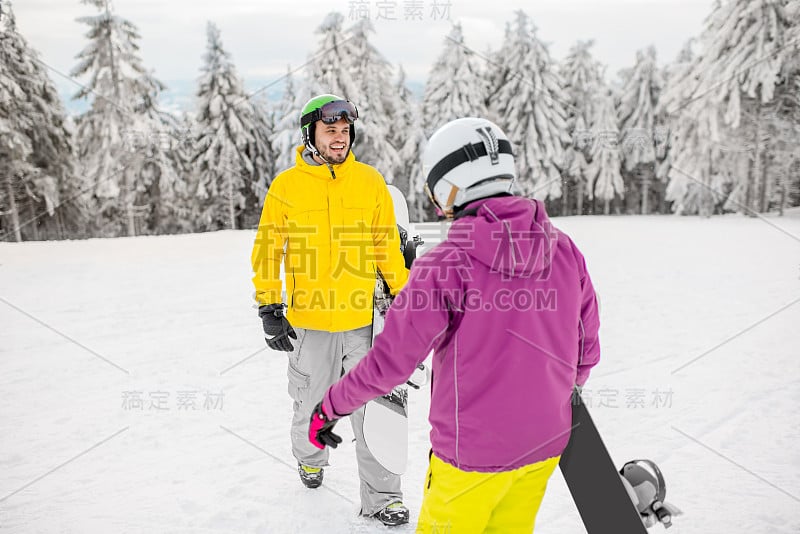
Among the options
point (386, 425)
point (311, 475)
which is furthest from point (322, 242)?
point (311, 475)

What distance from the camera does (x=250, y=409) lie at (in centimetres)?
511

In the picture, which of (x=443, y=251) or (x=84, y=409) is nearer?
(x=443, y=251)

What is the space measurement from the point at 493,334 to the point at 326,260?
182cm

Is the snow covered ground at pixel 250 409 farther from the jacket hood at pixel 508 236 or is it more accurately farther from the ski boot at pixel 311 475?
the jacket hood at pixel 508 236

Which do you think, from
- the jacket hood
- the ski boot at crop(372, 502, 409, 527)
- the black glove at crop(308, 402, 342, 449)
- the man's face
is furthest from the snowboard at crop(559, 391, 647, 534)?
the man's face

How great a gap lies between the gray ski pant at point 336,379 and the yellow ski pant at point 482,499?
4.78ft

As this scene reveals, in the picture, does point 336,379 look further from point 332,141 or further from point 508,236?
point 508,236

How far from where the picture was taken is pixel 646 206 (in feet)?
113

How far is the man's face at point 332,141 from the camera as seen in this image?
10.8 feet

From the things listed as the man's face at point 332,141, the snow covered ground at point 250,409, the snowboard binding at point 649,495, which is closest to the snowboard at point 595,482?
the snowboard binding at point 649,495

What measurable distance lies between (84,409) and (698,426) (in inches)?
222

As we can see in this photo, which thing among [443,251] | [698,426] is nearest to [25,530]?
[443,251]

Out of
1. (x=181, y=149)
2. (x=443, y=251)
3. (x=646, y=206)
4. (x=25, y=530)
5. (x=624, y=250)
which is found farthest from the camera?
(x=646, y=206)

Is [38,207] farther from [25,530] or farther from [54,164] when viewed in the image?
[25,530]
